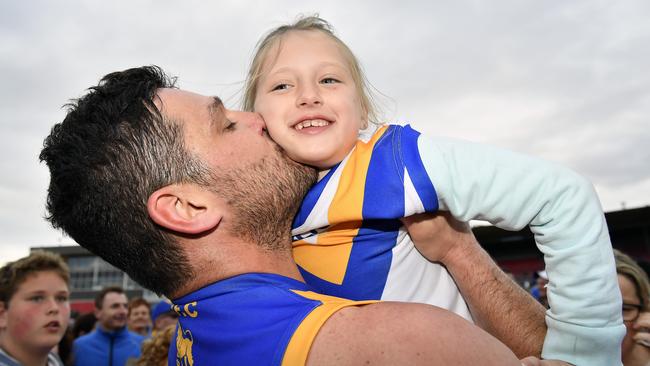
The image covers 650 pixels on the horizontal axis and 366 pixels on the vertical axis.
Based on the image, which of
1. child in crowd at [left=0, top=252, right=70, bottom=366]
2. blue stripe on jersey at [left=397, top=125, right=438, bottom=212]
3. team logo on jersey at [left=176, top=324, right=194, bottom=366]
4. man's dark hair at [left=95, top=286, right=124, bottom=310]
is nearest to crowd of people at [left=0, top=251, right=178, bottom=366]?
child in crowd at [left=0, top=252, right=70, bottom=366]

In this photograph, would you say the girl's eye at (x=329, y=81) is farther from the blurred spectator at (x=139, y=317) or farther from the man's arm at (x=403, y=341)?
the blurred spectator at (x=139, y=317)

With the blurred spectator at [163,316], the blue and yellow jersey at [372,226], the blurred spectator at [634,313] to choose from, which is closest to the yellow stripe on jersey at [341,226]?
→ the blue and yellow jersey at [372,226]

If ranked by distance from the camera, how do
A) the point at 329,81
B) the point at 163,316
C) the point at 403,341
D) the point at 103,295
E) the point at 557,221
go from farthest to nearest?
the point at 163,316 → the point at 103,295 → the point at 329,81 → the point at 557,221 → the point at 403,341

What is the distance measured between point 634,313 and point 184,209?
337 centimetres

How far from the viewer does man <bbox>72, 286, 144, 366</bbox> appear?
6629 millimetres

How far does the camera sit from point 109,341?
6934 millimetres

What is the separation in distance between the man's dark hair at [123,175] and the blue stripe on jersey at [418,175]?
742 millimetres

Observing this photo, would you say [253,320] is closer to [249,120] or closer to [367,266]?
[367,266]

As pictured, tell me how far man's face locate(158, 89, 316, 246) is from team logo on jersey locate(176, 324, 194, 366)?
401mm

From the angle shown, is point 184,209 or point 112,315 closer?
point 184,209

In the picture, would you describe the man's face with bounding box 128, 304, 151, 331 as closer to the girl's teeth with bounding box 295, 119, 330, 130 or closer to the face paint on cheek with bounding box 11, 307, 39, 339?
the face paint on cheek with bounding box 11, 307, 39, 339

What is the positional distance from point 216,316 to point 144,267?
426 mm

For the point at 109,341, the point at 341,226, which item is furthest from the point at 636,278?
the point at 109,341

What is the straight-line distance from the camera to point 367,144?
83.0 inches
